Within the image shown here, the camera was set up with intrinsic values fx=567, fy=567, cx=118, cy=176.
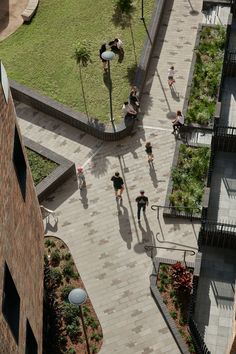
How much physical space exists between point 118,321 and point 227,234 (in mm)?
5161

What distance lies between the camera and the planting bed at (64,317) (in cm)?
1981

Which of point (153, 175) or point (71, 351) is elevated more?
point (153, 175)

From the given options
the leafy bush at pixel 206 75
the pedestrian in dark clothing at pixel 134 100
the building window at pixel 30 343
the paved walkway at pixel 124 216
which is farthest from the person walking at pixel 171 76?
the building window at pixel 30 343

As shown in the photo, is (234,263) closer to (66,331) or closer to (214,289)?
(214,289)

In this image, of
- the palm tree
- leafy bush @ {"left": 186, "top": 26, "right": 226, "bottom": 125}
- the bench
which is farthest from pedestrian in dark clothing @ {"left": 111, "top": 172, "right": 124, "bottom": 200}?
the bench

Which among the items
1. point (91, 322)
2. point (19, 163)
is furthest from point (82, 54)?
point (91, 322)

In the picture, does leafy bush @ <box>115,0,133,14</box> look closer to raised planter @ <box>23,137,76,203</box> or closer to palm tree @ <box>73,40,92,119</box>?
palm tree @ <box>73,40,92,119</box>

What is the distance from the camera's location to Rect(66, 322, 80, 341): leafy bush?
19984 millimetres

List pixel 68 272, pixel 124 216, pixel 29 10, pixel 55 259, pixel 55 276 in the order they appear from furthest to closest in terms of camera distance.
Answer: pixel 29 10 → pixel 124 216 → pixel 55 259 → pixel 68 272 → pixel 55 276

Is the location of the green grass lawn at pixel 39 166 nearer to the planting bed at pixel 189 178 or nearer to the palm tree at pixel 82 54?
the palm tree at pixel 82 54

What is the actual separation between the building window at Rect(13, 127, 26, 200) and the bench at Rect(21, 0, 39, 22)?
53.1ft

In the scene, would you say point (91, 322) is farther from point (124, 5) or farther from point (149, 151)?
point (124, 5)

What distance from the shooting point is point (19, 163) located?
62.8 feet

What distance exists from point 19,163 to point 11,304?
5483mm
